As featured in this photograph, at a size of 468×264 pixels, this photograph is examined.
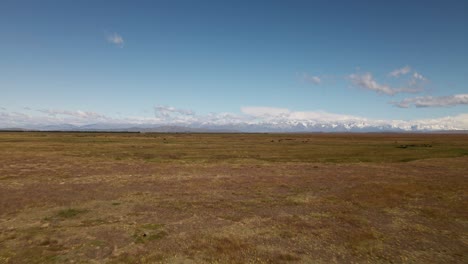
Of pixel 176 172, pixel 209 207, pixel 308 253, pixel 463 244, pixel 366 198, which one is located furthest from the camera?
pixel 176 172

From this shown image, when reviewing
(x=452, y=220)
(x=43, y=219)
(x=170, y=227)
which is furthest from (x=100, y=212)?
(x=452, y=220)

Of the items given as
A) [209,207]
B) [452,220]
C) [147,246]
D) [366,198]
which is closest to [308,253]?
[147,246]

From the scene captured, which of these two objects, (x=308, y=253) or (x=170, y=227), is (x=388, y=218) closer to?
(x=308, y=253)

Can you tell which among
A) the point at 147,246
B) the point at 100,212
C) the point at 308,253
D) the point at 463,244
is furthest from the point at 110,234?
the point at 463,244

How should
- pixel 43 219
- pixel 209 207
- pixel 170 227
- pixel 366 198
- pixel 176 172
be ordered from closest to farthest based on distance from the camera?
pixel 170 227 → pixel 43 219 → pixel 209 207 → pixel 366 198 → pixel 176 172

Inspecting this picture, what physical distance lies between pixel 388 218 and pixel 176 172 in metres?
23.1

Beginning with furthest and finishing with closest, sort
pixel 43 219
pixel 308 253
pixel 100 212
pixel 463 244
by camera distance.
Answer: pixel 100 212 < pixel 43 219 < pixel 463 244 < pixel 308 253

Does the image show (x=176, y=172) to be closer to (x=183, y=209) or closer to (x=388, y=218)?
(x=183, y=209)

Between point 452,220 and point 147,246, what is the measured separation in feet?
57.7

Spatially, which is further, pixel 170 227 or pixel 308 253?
pixel 170 227

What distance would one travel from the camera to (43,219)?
1764cm

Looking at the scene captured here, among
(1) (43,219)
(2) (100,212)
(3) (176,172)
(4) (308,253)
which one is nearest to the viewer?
(4) (308,253)

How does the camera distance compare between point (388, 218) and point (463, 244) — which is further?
point (388, 218)

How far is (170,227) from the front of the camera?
1658 cm
